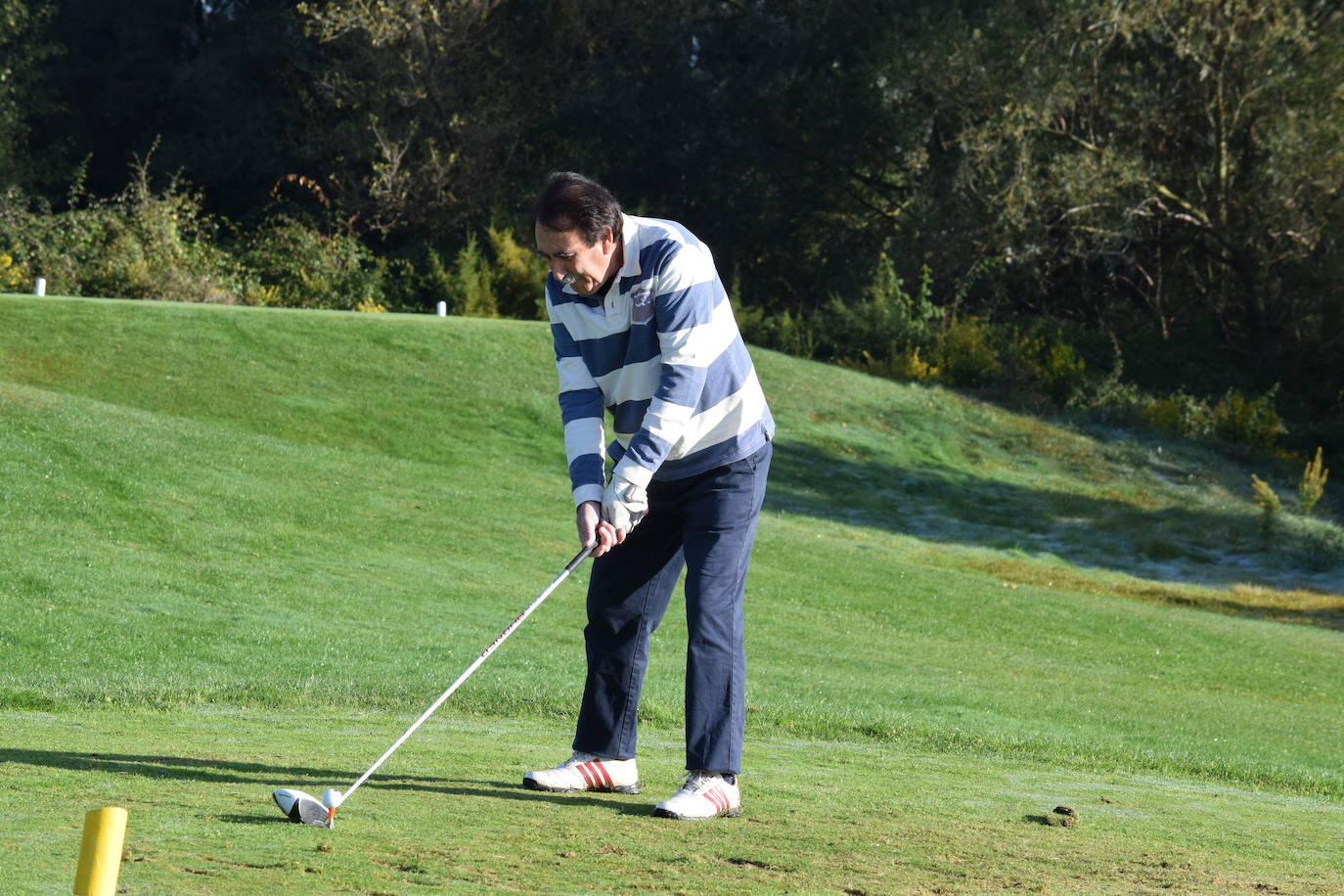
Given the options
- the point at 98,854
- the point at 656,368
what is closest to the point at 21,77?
the point at 656,368

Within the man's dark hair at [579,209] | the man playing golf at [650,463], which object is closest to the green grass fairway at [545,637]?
the man playing golf at [650,463]

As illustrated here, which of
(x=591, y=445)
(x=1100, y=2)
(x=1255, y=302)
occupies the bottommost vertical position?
(x=591, y=445)

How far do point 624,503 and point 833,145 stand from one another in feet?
94.9

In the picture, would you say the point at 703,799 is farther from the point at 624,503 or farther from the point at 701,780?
the point at 624,503

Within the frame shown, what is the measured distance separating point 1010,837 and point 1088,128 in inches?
1024

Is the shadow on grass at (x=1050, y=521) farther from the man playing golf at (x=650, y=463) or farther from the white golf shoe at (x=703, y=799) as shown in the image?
the white golf shoe at (x=703, y=799)

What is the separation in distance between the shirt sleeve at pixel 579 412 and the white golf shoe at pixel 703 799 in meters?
1.03

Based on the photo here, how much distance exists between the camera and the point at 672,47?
113ft

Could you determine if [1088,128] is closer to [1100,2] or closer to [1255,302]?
[1100,2]

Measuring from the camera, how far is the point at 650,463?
4.71 m

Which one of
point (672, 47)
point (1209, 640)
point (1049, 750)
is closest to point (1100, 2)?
point (672, 47)

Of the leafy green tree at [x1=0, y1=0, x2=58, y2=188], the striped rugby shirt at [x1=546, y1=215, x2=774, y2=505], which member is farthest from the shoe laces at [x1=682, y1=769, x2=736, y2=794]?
the leafy green tree at [x1=0, y1=0, x2=58, y2=188]

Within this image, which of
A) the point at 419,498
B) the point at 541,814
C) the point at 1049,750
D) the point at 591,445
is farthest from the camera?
the point at 419,498

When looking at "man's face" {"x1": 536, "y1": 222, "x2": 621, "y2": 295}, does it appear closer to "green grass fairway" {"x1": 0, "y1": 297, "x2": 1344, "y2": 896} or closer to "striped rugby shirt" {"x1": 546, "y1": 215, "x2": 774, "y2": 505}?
"striped rugby shirt" {"x1": 546, "y1": 215, "x2": 774, "y2": 505}
